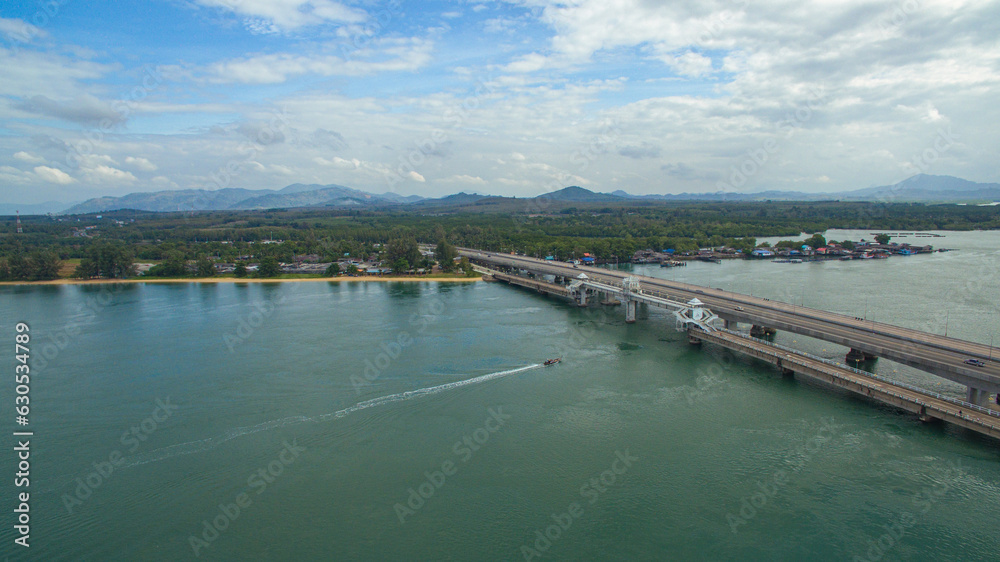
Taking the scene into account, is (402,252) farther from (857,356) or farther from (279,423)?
(857,356)

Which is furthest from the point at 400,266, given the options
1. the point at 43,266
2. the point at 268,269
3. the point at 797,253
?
the point at 797,253

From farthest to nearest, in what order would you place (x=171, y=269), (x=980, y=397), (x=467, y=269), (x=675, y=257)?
(x=675, y=257), (x=467, y=269), (x=171, y=269), (x=980, y=397)

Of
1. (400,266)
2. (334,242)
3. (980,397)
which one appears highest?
(334,242)

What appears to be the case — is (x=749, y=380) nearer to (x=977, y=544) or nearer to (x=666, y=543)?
(x=977, y=544)

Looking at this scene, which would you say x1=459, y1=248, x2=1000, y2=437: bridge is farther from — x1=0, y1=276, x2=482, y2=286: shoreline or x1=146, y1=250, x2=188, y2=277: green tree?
x1=146, y1=250, x2=188, y2=277: green tree

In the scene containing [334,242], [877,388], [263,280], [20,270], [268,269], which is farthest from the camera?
[334,242]

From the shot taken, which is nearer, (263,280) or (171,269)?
(263,280)

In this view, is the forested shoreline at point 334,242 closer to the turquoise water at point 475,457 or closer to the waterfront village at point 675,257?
the waterfront village at point 675,257

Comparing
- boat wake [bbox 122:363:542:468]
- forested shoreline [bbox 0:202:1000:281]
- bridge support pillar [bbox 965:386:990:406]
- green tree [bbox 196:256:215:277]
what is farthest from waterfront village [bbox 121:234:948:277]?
bridge support pillar [bbox 965:386:990:406]
